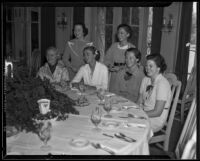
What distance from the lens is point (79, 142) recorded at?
1607mm

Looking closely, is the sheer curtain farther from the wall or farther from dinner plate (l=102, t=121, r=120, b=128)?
dinner plate (l=102, t=121, r=120, b=128)

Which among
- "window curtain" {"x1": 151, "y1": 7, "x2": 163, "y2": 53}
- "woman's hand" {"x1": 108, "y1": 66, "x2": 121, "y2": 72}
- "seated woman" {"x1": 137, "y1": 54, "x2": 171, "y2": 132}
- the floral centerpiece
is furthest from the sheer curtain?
the floral centerpiece

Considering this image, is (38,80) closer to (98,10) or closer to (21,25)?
(98,10)

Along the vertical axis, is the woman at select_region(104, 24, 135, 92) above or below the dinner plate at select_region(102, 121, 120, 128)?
above

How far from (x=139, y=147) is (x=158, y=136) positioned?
773mm

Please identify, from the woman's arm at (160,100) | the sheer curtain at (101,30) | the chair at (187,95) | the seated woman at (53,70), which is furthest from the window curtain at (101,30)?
the woman's arm at (160,100)

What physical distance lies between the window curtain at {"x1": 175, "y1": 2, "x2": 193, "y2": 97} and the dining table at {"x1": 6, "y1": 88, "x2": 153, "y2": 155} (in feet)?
9.08

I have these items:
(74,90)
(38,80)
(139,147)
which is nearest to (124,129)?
(139,147)

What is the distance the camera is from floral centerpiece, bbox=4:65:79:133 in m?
1.70

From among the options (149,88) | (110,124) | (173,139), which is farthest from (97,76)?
(110,124)

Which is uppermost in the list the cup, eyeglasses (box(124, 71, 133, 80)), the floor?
eyeglasses (box(124, 71, 133, 80))

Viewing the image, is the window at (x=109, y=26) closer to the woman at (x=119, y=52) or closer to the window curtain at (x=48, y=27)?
the window curtain at (x=48, y=27)

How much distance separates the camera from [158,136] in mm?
2389

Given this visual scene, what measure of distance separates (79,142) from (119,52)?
7.34 feet
